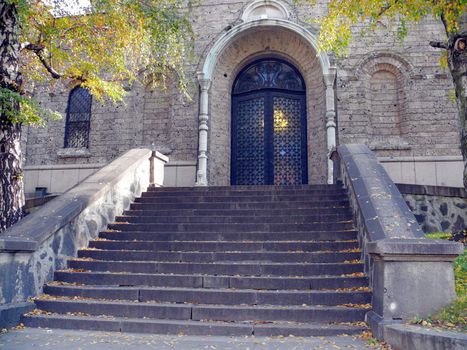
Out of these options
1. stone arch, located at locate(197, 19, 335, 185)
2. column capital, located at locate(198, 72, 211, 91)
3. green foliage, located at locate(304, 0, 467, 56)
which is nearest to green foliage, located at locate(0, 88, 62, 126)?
stone arch, located at locate(197, 19, 335, 185)

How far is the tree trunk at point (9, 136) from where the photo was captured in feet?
22.6

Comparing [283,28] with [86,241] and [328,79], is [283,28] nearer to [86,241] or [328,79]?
[328,79]

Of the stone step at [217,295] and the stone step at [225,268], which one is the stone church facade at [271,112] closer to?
the stone step at [225,268]

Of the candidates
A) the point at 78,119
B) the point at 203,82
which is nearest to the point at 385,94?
the point at 203,82

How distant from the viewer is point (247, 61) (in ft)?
47.9

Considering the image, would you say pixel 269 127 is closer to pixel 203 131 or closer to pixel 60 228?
pixel 203 131

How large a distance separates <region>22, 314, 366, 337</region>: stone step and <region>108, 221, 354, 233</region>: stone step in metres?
2.55

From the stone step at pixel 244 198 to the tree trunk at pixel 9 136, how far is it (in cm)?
267

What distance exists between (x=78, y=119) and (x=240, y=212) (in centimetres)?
925

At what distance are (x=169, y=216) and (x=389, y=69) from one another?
9347mm

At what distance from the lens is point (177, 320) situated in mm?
4988

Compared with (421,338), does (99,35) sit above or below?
above

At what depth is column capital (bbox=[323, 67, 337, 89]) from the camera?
13.0 metres

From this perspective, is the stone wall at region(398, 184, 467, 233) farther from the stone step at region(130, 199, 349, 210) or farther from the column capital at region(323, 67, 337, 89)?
the column capital at region(323, 67, 337, 89)
